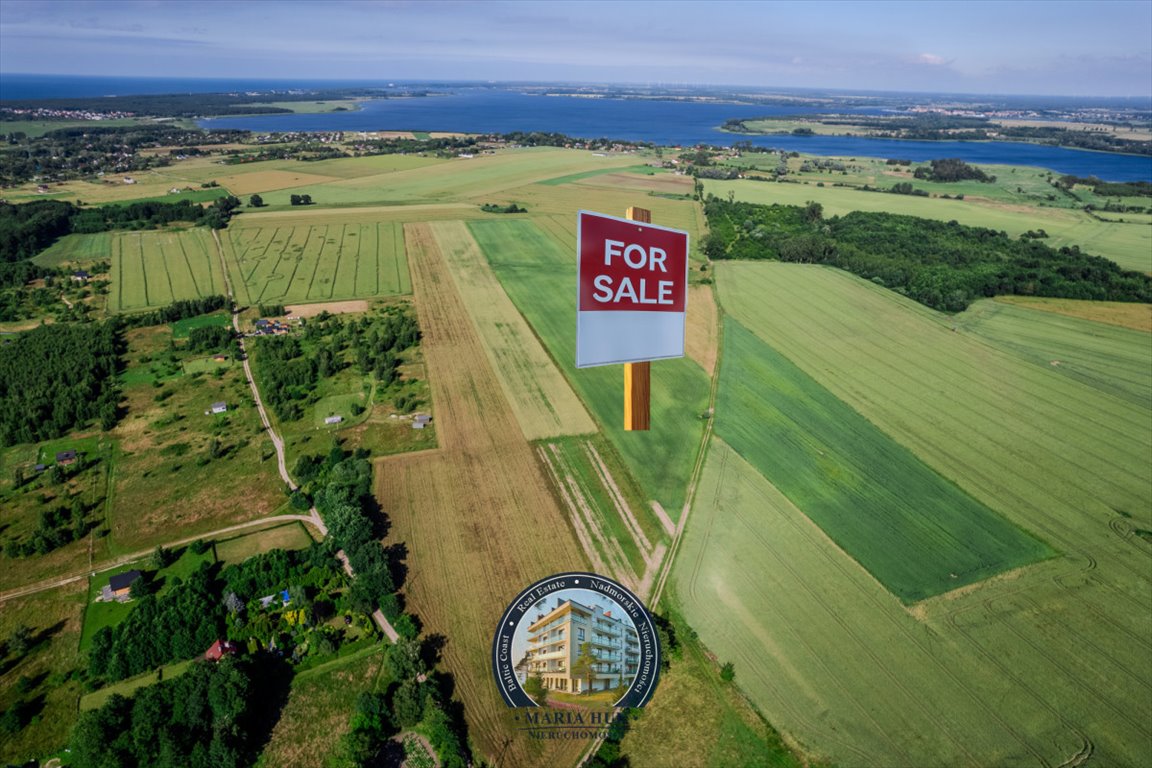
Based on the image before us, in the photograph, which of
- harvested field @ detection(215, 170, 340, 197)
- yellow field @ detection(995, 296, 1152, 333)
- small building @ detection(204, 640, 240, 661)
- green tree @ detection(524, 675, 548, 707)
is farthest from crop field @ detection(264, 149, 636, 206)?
green tree @ detection(524, 675, 548, 707)

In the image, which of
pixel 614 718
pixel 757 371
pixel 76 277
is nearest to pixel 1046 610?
pixel 614 718

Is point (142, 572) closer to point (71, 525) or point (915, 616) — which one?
point (71, 525)

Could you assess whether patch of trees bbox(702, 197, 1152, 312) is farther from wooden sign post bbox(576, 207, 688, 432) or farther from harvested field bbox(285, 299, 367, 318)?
wooden sign post bbox(576, 207, 688, 432)

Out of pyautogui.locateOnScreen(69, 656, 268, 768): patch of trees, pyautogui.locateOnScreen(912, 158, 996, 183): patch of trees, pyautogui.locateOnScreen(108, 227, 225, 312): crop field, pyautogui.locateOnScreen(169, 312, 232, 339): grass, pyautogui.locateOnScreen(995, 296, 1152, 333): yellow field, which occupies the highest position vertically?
pyautogui.locateOnScreen(912, 158, 996, 183): patch of trees

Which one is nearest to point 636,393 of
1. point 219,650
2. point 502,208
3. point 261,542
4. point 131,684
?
point 219,650

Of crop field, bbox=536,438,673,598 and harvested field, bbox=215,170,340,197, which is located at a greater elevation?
harvested field, bbox=215,170,340,197

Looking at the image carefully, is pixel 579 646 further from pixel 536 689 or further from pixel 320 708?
pixel 320 708
